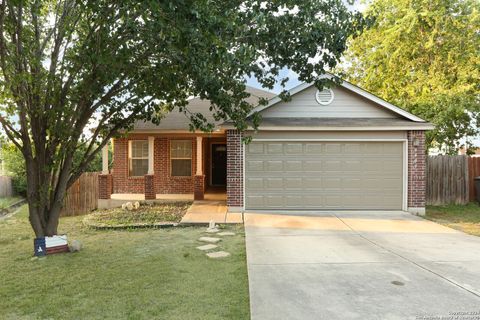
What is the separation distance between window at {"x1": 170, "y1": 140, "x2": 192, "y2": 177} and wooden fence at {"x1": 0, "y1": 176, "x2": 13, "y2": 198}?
919cm

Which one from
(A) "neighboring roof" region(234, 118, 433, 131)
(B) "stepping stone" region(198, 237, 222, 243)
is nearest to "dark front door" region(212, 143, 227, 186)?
(A) "neighboring roof" region(234, 118, 433, 131)

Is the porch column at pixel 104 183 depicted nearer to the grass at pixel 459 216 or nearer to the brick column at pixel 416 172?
the brick column at pixel 416 172

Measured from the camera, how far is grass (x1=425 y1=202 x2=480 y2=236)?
919 cm

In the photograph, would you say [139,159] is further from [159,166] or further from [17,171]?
[17,171]

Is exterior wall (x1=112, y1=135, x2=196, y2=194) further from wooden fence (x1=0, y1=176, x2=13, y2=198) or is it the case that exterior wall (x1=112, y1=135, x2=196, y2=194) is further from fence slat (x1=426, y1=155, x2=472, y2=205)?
fence slat (x1=426, y1=155, x2=472, y2=205)

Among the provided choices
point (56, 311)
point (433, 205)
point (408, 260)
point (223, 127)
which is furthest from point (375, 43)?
point (56, 311)

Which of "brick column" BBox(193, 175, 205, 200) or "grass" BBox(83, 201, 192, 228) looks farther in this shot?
"brick column" BBox(193, 175, 205, 200)

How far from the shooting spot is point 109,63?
5746 millimetres

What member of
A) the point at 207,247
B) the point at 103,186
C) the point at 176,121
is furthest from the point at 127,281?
the point at 176,121

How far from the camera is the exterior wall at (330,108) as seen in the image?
37.2ft

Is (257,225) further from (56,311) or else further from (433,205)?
(433,205)

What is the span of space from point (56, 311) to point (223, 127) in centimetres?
723

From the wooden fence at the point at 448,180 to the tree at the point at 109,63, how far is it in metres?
8.59

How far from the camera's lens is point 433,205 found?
1291 centimetres
